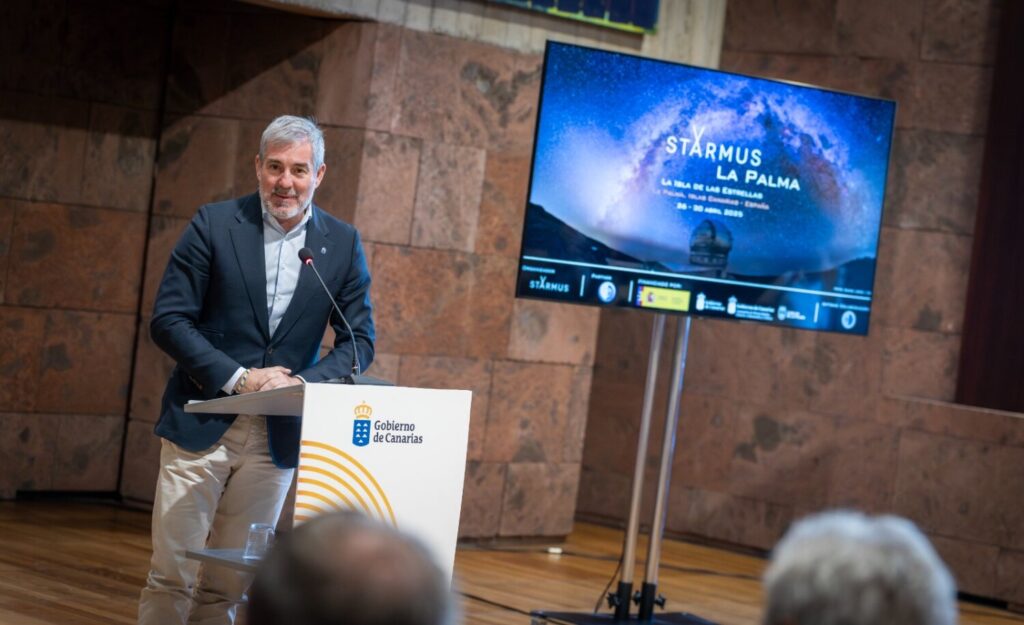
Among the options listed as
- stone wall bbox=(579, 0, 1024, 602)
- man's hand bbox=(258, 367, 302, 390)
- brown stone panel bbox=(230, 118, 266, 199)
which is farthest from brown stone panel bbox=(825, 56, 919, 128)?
man's hand bbox=(258, 367, 302, 390)

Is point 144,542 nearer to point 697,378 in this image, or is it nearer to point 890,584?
point 697,378

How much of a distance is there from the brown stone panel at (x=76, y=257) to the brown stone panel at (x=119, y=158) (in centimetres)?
6

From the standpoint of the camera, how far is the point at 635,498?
5.21m

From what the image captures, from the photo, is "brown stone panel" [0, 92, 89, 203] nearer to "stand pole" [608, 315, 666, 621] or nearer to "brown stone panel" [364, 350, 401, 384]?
"brown stone panel" [364, 350, 401, 384]

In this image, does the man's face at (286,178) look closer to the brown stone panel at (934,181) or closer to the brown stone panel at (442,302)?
the brown stone panel at (442,302)

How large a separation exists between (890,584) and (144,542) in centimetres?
517

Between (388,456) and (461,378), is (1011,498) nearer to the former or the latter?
(461,378)

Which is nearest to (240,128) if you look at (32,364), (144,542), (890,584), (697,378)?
(32,364)

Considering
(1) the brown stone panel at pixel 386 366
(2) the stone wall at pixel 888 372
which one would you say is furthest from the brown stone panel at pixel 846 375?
(1) the brown stone panel at pixel 386 366

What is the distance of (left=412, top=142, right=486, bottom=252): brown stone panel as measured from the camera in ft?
21.1

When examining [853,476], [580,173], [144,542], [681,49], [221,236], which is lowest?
[144,542]

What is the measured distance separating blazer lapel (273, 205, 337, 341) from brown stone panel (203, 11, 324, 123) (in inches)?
104

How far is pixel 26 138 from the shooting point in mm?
6559

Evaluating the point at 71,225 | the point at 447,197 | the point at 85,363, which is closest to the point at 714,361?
the point at 447,197
